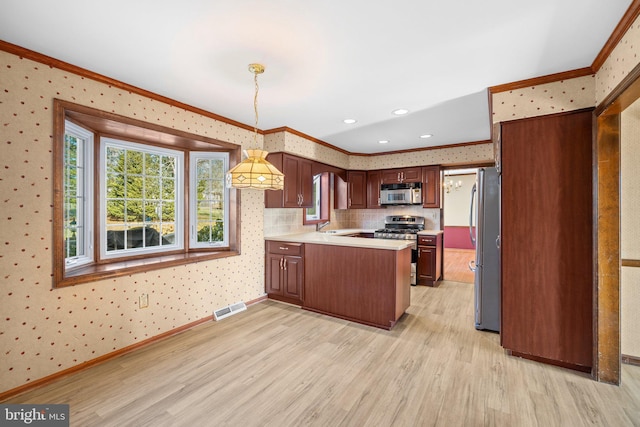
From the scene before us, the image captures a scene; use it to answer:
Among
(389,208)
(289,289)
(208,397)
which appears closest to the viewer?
(208,397)

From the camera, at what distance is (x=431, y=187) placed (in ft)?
16.4

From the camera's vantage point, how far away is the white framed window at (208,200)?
11.6 feet

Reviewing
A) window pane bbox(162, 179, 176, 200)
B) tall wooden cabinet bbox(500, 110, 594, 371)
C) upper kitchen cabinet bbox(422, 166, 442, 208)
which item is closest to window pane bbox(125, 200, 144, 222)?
window pane bbox(162, 179, 176, 200)

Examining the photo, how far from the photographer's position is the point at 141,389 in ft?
6.68

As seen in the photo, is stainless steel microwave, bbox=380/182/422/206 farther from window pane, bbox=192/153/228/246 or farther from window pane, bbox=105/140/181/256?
window pane, bbox=105/140/181/256

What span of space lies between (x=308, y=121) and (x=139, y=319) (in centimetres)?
277

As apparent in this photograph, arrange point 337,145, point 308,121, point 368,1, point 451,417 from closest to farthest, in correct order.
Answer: point 368,1
point 451,417
point 308,121
point 337,145

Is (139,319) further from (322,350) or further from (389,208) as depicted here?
(389,208)

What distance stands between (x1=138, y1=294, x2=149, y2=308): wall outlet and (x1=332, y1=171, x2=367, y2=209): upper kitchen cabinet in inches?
142

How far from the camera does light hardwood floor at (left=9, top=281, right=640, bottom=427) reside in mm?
1767

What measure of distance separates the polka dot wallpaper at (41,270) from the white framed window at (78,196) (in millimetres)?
372

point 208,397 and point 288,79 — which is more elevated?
point 288,79

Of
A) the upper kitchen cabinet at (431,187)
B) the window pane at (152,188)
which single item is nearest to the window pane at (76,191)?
the window pane at (152,188)

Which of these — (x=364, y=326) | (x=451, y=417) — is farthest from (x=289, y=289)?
(x=451, y=417)
